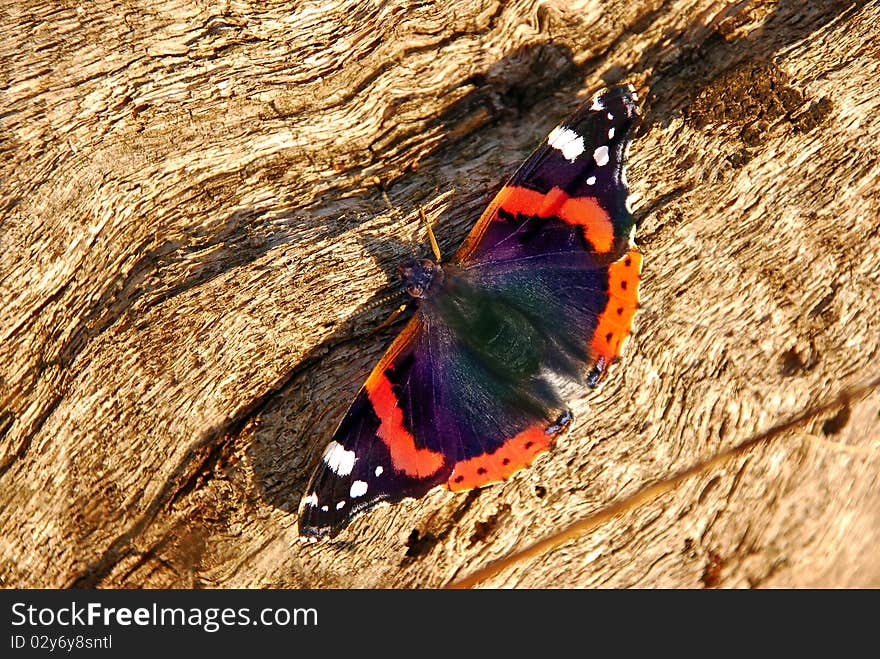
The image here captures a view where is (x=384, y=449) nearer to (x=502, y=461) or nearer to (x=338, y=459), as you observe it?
(x=338, y=459)

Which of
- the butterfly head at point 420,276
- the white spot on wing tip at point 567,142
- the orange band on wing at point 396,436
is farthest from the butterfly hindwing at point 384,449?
the white spot on wing tip at point 567,142

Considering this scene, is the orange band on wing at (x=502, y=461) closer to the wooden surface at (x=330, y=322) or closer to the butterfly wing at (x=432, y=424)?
the butterfly wing at (x=432, y=424)

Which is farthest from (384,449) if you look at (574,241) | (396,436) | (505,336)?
(574,241)

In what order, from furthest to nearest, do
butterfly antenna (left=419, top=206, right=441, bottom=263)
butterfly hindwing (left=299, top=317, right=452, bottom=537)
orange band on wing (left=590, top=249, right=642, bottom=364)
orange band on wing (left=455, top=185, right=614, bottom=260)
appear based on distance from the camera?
butterfly antenna (left=419, top=206, right=441, bottom=263), orange band on wing (left=455, top=185, right=614, bottom=260), orange band on wing (left=590, top=249, right=642, bottom=364), butterfly hindwing (left=299, top=317, right=452, bottom=537)

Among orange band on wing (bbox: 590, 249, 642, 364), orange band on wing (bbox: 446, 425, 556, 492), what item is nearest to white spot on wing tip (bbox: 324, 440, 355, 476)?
orange band on wing (bbox: 446, 425, 556, 492)

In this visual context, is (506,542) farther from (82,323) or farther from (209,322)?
(82,323)

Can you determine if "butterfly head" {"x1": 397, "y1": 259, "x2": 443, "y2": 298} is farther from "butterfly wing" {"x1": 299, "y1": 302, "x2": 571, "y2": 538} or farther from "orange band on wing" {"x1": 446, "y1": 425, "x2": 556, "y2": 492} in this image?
"orange band on wing" {"x1": 446, "y1": 425, "x2": 556, "y2": 492}

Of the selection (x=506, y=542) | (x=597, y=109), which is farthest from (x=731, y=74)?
(x=506, y=542)
